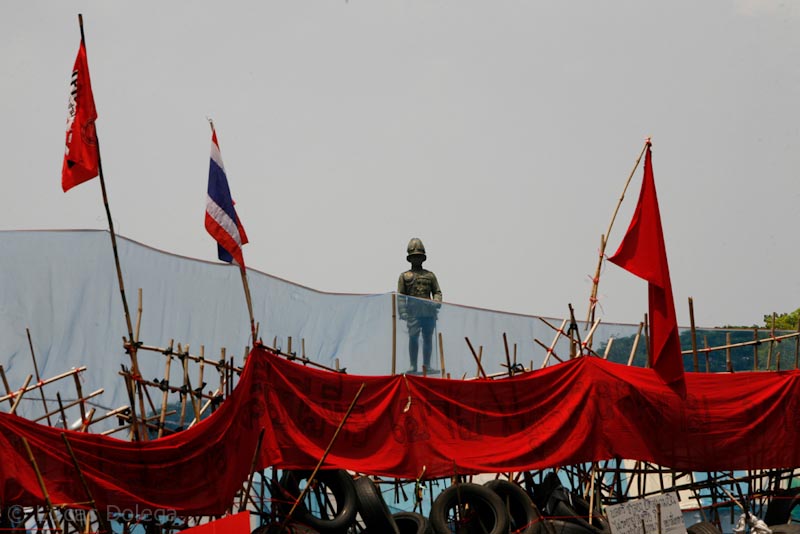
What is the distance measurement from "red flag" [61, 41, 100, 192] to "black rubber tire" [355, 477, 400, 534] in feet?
16.4

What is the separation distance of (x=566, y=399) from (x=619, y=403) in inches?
26.2

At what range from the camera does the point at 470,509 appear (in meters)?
14.9

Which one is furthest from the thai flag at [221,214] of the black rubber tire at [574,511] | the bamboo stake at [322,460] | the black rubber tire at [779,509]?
the black rubber tire at [779,509]

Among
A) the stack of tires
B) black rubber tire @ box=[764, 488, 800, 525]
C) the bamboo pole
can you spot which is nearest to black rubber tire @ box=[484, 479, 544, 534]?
the stack of tires

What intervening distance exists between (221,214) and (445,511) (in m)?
4.53

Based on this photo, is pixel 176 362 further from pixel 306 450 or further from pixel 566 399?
pixel 566 399

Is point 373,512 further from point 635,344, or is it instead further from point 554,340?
point 635,344

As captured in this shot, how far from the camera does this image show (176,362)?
1597 cm

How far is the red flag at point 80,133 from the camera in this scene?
1302 centimetres

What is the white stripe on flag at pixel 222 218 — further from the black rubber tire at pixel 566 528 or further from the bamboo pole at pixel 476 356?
the black rubber tire at pixel 566 528

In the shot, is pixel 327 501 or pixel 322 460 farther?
pixel 327 501

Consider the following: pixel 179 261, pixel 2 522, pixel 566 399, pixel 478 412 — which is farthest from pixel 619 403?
pixel 2 522

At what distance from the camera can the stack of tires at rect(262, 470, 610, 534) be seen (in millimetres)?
14438

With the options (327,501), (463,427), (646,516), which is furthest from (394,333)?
(646,516)
